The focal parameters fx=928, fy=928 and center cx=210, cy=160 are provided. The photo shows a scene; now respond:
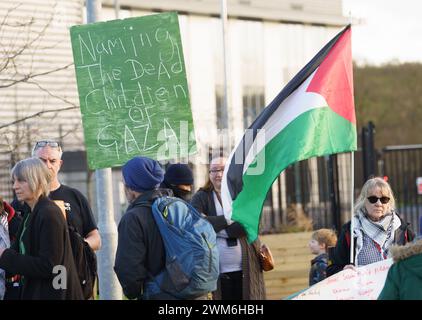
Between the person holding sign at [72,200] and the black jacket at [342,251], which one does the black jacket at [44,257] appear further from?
the black jacket at [342,251]

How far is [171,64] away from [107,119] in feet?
2.16

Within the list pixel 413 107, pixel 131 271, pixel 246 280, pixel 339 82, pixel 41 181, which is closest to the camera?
pixel 131 271

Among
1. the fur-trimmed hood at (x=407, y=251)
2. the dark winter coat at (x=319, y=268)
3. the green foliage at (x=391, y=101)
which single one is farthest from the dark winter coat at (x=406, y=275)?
the green foliage at (x=391, y=101)

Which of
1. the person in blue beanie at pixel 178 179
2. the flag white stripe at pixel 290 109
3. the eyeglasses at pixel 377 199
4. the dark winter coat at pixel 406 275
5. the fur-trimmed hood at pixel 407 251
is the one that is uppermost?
the flag white stripe at pixel 290 109

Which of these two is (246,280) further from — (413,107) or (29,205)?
(413,107)

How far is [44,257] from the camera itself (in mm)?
5285

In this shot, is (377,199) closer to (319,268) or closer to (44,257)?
(319,268)

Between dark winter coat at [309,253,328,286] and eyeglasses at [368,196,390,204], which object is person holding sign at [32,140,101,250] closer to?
eyeglasses at [368,196,390,204]

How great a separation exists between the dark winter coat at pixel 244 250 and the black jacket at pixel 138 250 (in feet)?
5.18

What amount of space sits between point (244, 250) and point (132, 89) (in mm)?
1516

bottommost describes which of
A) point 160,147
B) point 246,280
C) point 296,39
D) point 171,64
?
point 246,280

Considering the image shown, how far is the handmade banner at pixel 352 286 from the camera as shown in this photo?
5.02 metres

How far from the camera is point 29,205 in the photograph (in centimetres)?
558

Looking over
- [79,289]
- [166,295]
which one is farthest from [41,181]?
[166,295]
